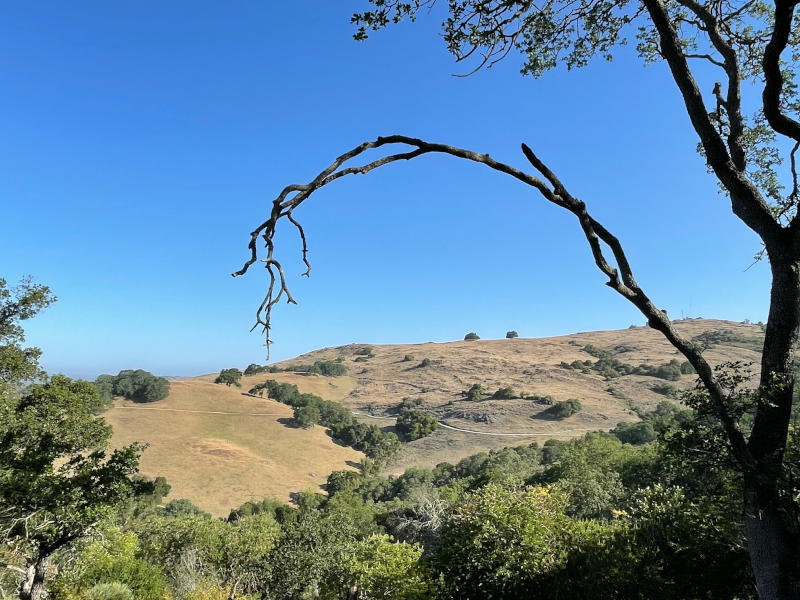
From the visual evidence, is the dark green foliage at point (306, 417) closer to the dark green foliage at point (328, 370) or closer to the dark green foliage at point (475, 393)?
the dark green foliage at point (475, 393)

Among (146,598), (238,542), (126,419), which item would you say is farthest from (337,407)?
(146,598)

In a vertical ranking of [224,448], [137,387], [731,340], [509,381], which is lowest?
[224,448]

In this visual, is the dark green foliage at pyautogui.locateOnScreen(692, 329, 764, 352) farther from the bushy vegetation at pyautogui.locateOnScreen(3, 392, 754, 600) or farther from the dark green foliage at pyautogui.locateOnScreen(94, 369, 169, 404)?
the dark green foliage at pyautogui.locateOnScreen(94, 369, 169, 404)

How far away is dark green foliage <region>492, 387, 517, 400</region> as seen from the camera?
8044 centimetres

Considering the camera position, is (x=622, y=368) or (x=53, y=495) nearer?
(x=53, y=495)

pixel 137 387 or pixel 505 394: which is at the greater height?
pixel 505 394

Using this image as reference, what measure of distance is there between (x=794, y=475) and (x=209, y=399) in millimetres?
79993

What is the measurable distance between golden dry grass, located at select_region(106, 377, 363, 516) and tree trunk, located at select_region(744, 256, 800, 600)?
46.6 meters

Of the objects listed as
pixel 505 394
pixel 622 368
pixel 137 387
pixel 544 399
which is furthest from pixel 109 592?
pixel 622 368

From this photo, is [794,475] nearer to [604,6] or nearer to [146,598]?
[604,6]

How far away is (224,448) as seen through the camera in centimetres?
5684

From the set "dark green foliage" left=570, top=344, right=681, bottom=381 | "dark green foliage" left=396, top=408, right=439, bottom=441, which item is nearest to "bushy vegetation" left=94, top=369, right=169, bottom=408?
"dark green foliage" left=396, top=408, right=439, bottom=441

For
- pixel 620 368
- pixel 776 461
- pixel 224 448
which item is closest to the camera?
pixel 776 461

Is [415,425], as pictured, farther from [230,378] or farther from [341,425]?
[230,378]
